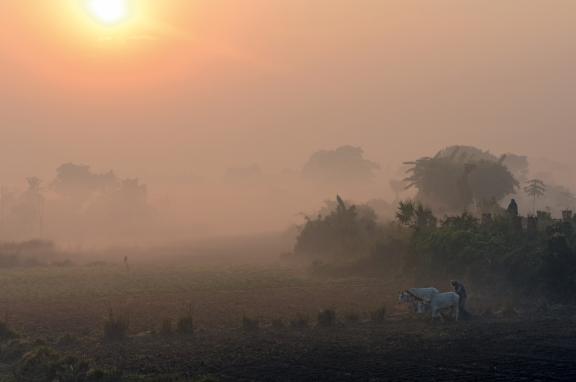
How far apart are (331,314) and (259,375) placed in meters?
10.6

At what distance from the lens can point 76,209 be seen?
144375mm

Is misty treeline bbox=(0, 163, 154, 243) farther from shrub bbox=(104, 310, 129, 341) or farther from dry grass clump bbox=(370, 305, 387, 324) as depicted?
dry grass clump bbox=(370, 305, 387, 324)

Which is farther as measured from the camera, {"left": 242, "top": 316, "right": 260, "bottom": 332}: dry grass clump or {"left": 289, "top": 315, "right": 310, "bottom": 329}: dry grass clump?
{"left": 289, "top": 315, "right": 310, "bottom": 329}: dry grass clump

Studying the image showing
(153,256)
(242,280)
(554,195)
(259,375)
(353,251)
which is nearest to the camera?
(259,375)

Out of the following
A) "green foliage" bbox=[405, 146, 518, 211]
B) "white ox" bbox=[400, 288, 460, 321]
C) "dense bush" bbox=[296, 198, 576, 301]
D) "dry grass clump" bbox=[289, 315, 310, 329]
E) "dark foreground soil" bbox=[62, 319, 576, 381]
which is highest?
"green foliage" bbox=[405, 146, 518, 211]

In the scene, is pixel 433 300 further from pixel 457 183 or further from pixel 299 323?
pixel 457 183

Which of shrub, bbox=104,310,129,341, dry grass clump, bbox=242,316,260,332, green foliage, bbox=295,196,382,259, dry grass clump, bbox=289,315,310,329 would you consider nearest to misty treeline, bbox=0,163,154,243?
green foliage, bbox=295,196,382,259

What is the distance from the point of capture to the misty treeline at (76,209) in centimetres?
12275

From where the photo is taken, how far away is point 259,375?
20031 millimetres

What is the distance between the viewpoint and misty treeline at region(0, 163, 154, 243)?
122750 millimetres

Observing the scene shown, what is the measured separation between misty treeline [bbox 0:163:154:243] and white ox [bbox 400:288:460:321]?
9791cm

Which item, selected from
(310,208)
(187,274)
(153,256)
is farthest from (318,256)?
(310,208)

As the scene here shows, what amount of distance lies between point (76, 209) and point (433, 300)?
431 feet

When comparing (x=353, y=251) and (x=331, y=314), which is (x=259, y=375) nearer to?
(x=331, y=314)
